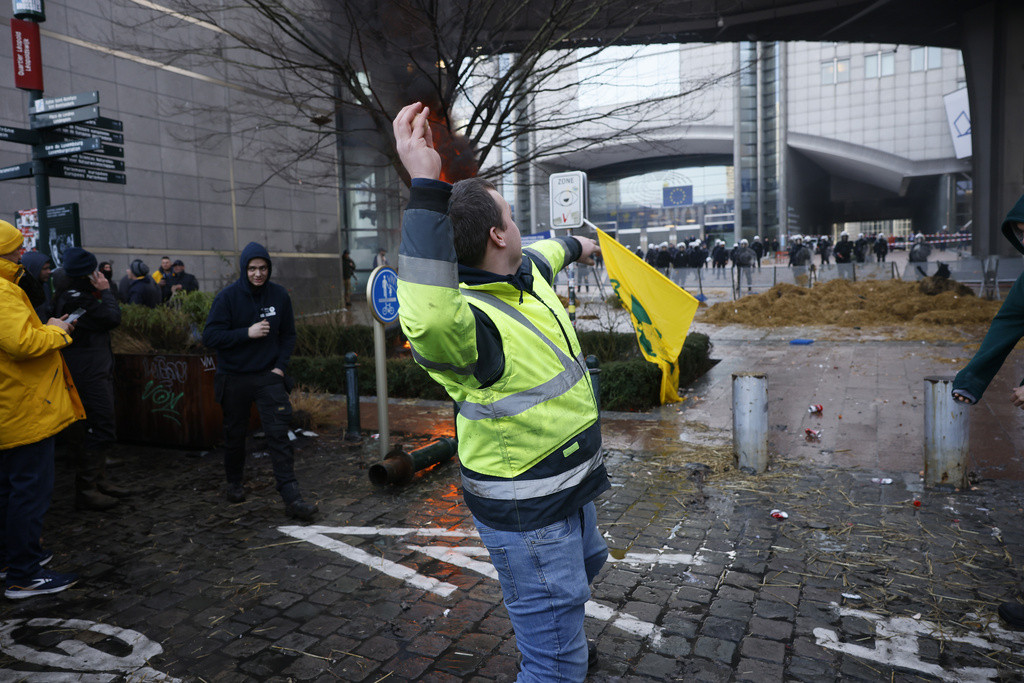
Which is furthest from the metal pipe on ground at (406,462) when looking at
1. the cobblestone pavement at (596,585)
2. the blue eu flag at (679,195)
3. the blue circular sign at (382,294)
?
the blue eu flag at (679,195)

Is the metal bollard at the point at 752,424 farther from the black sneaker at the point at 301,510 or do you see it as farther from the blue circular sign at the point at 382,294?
the black sneaker at the point at 301,510

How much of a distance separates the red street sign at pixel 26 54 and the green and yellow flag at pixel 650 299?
6.22 m

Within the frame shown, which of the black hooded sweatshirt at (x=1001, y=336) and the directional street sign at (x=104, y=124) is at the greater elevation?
the directional street sign at (x=104, y=124)

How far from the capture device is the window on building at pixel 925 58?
54188mm

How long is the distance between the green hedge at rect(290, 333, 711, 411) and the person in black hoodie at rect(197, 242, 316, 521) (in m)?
4.13

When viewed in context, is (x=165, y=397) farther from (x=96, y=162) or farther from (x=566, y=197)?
(x=566, y=197)

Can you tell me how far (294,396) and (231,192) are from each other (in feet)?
33.5

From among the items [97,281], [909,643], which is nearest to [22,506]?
[97,281]

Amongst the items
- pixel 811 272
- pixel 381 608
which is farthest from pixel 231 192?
pixel 811 272

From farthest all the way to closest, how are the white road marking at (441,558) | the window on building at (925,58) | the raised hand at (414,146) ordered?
the window on building at (925,58) → the white road marking at (441,558) → the raised hand at (414,146)

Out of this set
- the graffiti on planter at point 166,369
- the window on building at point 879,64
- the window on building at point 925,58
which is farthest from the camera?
the window on building at point 879,64

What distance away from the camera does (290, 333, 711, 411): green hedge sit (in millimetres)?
8508

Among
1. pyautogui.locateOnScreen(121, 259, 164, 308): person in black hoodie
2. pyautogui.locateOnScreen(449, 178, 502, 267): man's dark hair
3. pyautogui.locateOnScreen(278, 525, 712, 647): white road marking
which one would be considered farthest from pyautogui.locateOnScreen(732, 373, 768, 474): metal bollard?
pyautogui.locateOnScreen(121, 259, 164, 308): person in black hoodie

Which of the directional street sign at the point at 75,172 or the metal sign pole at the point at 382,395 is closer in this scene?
the metal sign pole at the point at 382,395
